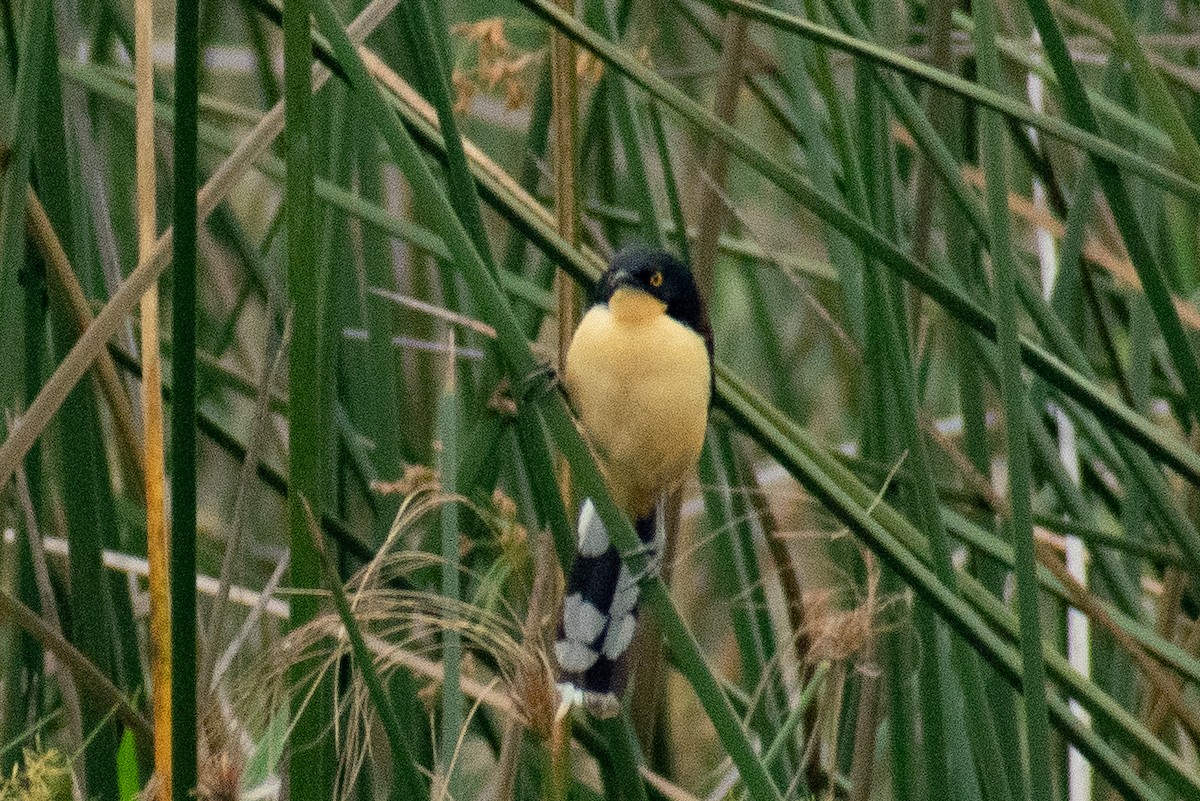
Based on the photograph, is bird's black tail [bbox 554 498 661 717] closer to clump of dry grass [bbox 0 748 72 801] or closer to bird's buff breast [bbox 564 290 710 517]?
bird's buff breast [bbox 564 290 710 517]

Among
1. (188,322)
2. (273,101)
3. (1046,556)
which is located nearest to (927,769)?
(1046,556)

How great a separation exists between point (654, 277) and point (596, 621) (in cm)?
37

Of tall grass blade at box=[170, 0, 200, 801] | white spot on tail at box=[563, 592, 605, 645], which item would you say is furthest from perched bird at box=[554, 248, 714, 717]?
tall grass blade at box=[170, 0, 200, 801]

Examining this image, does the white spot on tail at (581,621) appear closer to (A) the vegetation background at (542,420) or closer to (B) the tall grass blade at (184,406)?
(A) the vegetation background at (542,420)

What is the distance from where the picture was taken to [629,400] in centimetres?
153

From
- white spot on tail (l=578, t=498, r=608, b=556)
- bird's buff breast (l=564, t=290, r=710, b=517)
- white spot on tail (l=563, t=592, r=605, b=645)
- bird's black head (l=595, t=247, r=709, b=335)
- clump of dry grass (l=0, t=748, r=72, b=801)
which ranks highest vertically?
bird's black head (l=595, t=247, r=709, b=335)

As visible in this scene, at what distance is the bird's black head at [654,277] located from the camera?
1.48 metres

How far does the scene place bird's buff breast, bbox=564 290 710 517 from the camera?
1.51 metres

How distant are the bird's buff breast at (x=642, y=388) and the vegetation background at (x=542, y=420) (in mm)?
66

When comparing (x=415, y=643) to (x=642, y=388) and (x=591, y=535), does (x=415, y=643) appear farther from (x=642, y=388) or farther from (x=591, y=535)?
(x=642, y=388)

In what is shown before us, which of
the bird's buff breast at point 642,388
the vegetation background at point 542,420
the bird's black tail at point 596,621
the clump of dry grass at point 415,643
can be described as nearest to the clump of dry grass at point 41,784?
the vegetation background at point 542,420

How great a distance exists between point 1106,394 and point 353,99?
0.85 m

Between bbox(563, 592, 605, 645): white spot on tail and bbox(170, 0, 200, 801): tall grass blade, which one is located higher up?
bbox(170, 0, 200, 801): tall grass blade

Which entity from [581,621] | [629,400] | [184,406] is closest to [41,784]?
[184,406]
